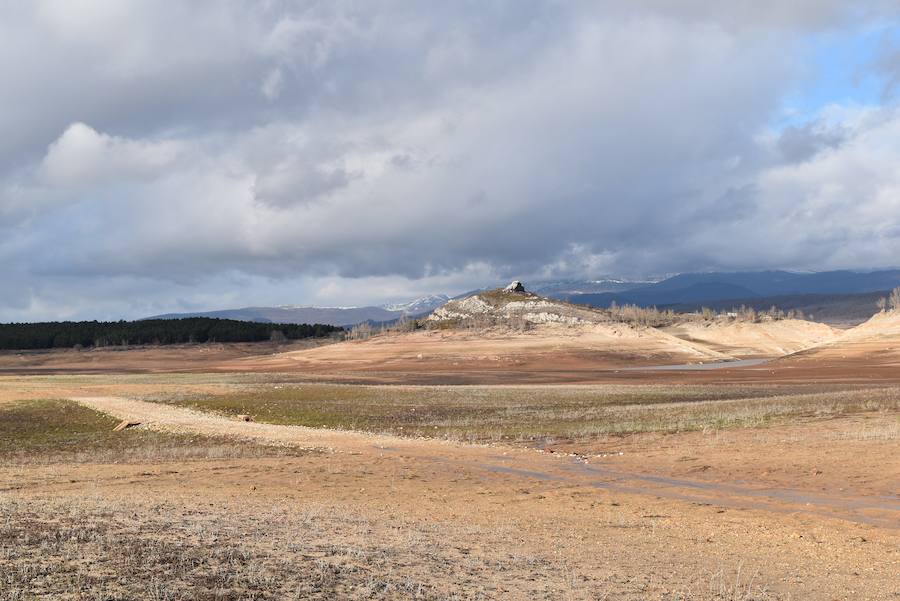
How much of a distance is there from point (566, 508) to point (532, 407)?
3731cm

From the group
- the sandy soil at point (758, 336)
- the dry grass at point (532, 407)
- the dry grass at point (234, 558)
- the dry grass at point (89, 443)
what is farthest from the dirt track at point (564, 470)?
the sandy soil at point (758, 336)

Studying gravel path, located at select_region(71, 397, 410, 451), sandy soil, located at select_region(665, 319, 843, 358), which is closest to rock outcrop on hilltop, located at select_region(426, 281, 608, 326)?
sandy soil, located at select_region(665, 319, 843, 358)

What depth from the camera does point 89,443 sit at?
41.3 m

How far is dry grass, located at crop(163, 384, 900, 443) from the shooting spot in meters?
45.3

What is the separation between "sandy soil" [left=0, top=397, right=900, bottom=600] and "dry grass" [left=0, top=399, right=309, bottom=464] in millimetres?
3242

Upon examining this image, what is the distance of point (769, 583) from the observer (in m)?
15.5

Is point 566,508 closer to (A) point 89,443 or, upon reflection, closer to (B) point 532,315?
(A) point 89,443

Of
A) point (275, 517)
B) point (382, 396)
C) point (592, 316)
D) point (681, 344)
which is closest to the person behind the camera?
point (275, 517)

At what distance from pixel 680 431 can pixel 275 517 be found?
89.4ft

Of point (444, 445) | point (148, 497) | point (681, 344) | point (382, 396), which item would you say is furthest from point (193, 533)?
point (681, 344)

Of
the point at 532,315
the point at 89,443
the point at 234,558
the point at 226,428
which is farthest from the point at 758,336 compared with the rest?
the point at 234,558

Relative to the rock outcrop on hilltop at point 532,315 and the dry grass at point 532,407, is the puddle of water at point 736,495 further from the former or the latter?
the rock outcrop on hilltop at point 532,315

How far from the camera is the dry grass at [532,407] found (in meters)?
45.3

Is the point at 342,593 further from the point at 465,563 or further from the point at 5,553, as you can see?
the point at 5,553
